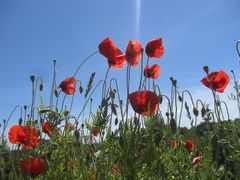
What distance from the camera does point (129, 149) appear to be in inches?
88.7

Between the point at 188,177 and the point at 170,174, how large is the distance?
0.39 feet

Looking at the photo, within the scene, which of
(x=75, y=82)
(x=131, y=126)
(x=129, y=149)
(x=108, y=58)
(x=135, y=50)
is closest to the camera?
(x=129, y=149)

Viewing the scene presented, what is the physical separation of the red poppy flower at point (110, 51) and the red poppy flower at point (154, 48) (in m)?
0.22

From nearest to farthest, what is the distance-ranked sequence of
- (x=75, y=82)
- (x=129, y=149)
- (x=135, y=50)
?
1. (x=129, y=149)
2. (x=135, y=50)
3. (x=75, y=82)

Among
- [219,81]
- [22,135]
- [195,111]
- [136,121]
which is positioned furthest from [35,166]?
[219,81]

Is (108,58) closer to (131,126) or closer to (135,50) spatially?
(135,50)

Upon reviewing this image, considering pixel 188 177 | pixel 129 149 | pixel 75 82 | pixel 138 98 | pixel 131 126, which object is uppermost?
pixel 75 82

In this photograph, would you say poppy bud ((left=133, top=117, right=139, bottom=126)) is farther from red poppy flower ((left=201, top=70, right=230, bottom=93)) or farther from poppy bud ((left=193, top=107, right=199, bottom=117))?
red poppy flower ((left=201, top=70, right=230, bottom=93))

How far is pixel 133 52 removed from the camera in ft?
8.48

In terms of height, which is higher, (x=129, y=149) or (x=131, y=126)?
(x=131, y=126)

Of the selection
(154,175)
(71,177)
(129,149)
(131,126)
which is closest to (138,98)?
(131,126)

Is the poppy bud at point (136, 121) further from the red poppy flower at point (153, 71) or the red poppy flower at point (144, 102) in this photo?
the red poppy flower at point (153, 71)

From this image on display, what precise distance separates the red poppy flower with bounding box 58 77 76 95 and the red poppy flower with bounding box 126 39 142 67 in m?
0.65

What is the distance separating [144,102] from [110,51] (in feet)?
1.89
